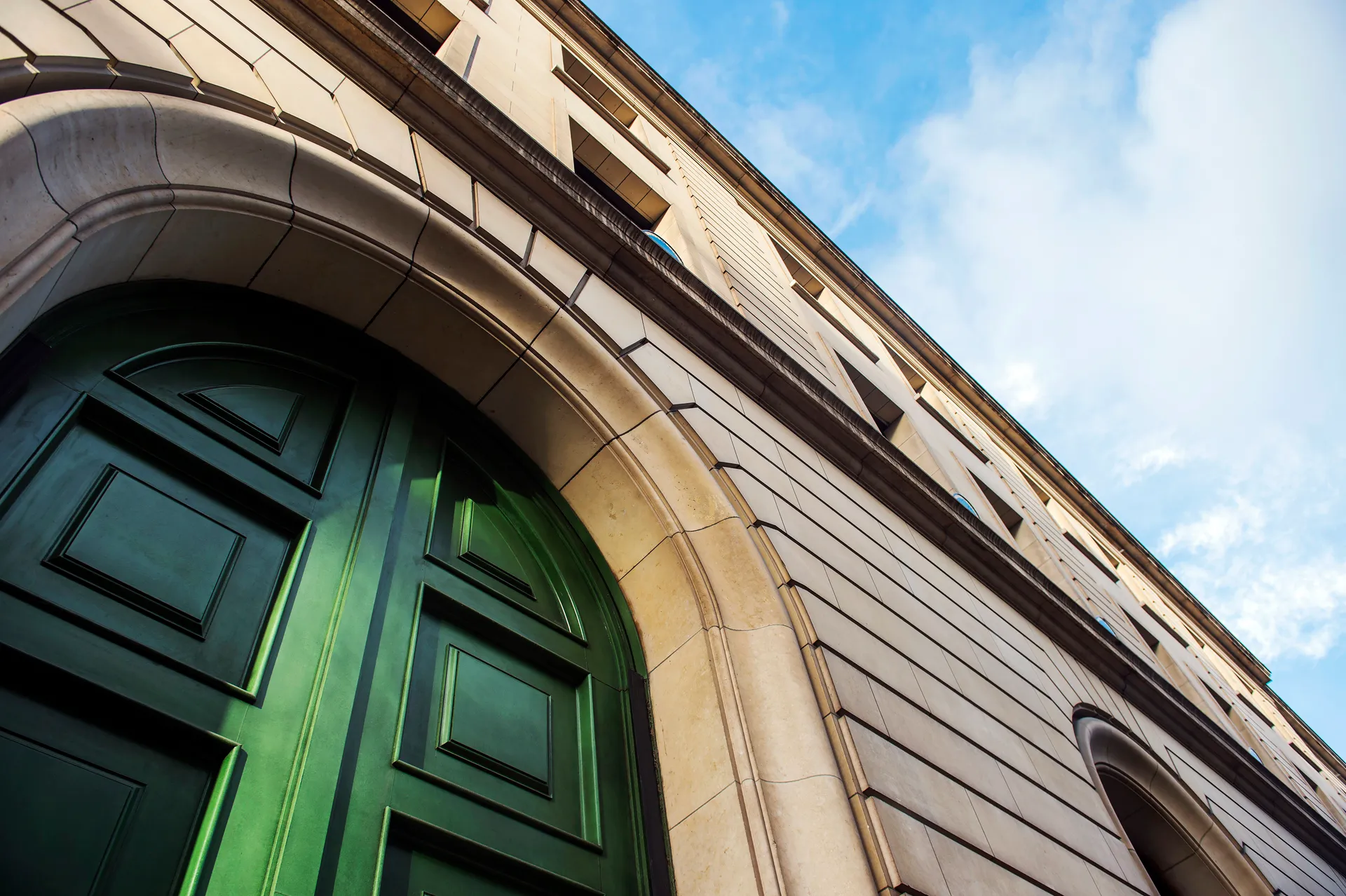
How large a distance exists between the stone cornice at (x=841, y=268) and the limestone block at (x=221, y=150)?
956cm

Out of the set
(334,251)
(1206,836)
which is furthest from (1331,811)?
(334,251)

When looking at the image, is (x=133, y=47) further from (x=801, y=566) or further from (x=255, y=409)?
(x=801, y=566)

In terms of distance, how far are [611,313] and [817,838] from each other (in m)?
3.21

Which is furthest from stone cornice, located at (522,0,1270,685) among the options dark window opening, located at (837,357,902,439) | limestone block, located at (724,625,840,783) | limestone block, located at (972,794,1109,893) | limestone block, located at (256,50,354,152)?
limestone block, located at (972,794,1109,893)

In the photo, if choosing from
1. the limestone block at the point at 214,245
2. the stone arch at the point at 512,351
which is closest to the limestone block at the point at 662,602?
the stone arch at the point at 512,351

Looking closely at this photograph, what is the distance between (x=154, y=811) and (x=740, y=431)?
3.83 metres

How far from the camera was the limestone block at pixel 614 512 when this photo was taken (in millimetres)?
4406

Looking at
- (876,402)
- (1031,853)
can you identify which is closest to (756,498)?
(1031,853)

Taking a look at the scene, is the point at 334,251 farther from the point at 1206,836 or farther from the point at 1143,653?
the point at 1143,653

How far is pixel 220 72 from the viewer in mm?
3742

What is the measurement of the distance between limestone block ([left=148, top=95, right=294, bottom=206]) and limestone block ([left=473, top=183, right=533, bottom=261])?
1.11 meters

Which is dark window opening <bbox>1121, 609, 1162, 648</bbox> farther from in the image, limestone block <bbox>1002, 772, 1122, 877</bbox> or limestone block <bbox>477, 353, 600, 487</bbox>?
limestone block <bbox>477, 353, 600, 487</bbox>

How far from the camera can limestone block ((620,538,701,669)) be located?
4098 millimetres

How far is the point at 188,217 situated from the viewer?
10.9ft
